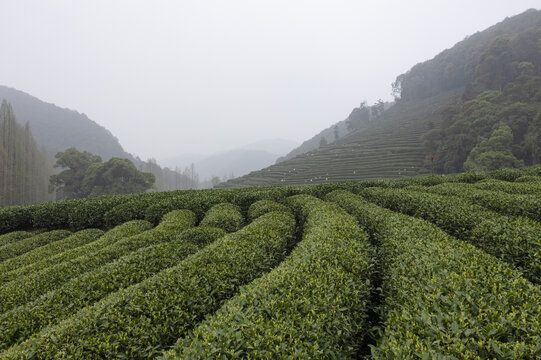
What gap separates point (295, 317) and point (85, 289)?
18.3ft

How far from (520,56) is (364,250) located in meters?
102

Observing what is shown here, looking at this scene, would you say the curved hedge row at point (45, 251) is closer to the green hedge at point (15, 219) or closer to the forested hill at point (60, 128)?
the green hedge at point (15, 219)

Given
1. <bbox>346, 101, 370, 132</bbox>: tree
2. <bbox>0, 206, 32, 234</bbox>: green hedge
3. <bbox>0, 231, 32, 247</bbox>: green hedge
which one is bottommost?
<bbox>0, 231, 32, 247</bbox>: green hedge

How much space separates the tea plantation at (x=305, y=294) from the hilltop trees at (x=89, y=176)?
4731cm

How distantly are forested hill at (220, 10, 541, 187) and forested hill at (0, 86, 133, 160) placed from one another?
128370 millimetres

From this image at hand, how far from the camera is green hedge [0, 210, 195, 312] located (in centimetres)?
592

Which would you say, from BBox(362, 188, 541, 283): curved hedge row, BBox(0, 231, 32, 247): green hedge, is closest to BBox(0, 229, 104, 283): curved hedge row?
BBox(0, 231, 32, 247): green hedge

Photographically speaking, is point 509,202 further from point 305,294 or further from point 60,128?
point 60,128

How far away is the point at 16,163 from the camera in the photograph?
44375 mm

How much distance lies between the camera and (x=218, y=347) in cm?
286

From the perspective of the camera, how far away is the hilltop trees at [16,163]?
135 feet

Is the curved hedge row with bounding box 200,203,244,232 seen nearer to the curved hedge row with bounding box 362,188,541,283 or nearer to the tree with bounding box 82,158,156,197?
the curved hedge row with bounding box 362,188,541,283

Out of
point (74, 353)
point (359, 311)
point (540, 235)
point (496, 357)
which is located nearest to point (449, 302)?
point (496, 357)

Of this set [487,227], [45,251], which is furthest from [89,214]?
[487,227]
